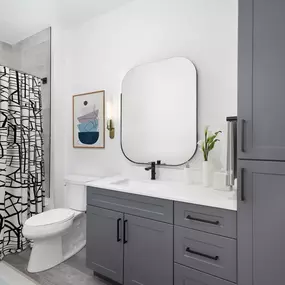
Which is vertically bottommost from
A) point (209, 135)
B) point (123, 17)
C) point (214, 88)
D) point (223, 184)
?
point (223, 184)

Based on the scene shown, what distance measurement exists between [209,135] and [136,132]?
75 centimetres

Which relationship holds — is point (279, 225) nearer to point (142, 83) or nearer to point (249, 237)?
point (249, 237)

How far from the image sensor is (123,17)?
94.3 inches

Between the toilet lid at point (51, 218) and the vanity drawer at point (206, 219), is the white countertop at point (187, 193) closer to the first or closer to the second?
the vanity drawer at point (206, 219)

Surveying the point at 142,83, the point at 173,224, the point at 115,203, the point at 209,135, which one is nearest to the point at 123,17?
the point at 142,83

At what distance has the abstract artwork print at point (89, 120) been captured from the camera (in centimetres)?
257

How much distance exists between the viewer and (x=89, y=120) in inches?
105

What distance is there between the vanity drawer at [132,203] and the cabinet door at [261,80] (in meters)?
0.64

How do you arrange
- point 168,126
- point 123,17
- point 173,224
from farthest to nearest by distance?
point 123,17, point 168,126, point 173,224

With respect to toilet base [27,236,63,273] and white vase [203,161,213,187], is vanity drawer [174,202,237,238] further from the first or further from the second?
toilet base [27,236,63,273]

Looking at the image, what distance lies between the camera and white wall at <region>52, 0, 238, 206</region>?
1.85m

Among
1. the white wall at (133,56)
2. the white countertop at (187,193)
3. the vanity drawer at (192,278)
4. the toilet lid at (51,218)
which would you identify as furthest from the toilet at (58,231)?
the vanity drawer at (192,278)

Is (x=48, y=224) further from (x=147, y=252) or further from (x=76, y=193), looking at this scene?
(x=147, y=252)

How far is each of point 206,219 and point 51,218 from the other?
153cm
